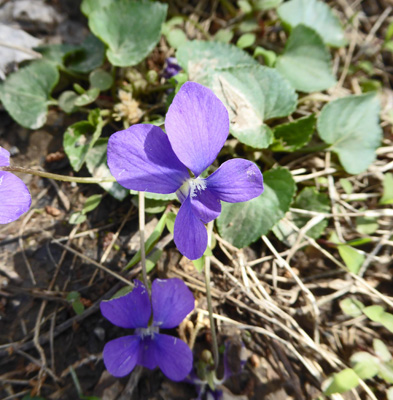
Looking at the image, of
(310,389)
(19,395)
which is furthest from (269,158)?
(19,395)

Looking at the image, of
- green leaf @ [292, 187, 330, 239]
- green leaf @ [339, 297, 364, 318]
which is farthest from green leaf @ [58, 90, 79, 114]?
green leaf @ [339, 297, 364, 318]

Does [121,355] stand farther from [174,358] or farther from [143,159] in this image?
[143,159]

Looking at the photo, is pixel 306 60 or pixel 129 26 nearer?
pixel 129 26

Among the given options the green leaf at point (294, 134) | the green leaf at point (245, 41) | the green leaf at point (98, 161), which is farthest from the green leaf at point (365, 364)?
the green leaf at point (245, 41)

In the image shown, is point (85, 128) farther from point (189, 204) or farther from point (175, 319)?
point (175, 319)

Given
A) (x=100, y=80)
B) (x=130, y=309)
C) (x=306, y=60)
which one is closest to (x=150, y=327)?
(x=130, y=309)
